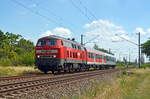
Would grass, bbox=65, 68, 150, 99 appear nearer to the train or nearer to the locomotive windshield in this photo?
the train

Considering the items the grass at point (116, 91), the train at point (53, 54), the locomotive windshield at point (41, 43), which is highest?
the locomotive windshield at point (41, 43)

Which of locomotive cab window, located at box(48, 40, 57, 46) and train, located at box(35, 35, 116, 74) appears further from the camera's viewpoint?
locomotive cab window, located at box(48, 40, 57, 46)

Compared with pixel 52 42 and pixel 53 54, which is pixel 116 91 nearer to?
pixel 53 54

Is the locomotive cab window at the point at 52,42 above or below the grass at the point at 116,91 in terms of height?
above

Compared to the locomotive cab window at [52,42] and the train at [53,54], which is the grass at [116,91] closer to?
the train at [53,54]

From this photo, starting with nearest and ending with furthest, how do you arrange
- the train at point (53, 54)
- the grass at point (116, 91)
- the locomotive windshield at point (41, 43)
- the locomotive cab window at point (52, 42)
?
the grass at point (116, 91) → the train at point (53, 54) → the locomotive cab window at point (52, 42) → the locomotive windshield at point (41, 43)

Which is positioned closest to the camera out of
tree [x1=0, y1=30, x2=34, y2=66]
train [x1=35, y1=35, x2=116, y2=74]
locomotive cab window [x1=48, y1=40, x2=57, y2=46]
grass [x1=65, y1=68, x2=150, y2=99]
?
grass [x1=65, y1=68, x2=150, y2=99]

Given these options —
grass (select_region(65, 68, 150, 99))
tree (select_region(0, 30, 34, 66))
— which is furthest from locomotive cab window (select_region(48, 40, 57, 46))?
tree (select_region(0, 30, 34, 66))

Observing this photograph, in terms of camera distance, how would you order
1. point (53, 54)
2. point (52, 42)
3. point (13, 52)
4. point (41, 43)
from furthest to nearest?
point (13, 52) → point (41, 43) → point (52, 42) → point (53, 54)

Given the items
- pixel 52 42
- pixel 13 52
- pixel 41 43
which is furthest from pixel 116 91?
pixel 13 52

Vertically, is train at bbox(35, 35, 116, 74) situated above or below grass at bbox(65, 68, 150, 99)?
above

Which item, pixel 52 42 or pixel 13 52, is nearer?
pixel 52 42

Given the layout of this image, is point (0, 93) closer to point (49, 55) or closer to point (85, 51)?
point (49, 55)

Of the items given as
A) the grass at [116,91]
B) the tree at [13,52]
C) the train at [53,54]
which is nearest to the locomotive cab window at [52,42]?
the train at [53,54]
